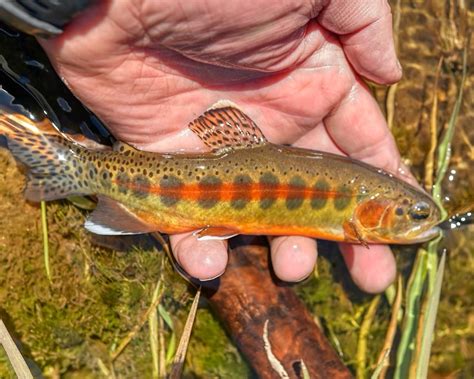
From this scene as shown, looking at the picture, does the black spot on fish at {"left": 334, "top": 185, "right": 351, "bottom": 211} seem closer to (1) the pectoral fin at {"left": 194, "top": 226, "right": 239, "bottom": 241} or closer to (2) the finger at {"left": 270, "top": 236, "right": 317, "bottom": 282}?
(2) the finger at {"left": 270, "top": 236, "right": 317, "bottom": 282}

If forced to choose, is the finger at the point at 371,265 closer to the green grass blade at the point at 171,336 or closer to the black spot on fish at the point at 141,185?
the green grass blade at the point at 171,336

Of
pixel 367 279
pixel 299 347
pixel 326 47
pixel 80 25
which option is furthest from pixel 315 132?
pixel 80 25

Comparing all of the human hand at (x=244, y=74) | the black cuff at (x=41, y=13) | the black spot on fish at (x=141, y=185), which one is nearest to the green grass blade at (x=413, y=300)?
the human hand at (x=244, y=74)

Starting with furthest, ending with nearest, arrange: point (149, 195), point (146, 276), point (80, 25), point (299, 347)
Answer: point (146, 276) → point (299, 347) → point (149, 195) → point (80, 25)

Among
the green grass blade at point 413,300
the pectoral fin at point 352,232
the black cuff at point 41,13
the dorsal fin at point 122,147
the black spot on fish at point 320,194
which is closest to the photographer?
the black cuff at point 41,13

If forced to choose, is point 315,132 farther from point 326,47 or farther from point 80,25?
point 80,25

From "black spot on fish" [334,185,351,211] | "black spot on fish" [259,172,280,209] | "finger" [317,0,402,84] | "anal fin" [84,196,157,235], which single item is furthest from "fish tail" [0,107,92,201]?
"finger" [317,0,402,84]
